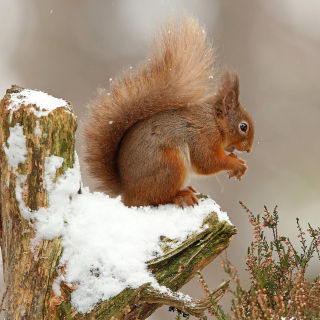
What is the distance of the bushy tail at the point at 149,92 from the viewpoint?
66.4 inches

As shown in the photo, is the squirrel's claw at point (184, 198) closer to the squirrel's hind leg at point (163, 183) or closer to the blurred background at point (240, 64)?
the squirrel's hind leg at point (163, 183)

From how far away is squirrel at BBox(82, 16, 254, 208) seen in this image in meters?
1.66

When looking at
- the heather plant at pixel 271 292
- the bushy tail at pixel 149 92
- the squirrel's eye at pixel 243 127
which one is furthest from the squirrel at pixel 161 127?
the heather plant at pixel 271 292

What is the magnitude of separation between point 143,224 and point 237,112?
2.65 feet

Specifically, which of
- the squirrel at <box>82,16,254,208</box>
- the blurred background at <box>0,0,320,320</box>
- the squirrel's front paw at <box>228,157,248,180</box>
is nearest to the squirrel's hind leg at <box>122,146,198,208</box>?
the squirrel at <box>82,16,254,208</box>

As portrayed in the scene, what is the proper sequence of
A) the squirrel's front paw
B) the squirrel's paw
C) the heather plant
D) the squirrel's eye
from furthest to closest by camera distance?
the squirrel's eye → the squirrel's front paw → the squirrel's paw → the heather plant

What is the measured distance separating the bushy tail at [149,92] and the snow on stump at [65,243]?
34cm

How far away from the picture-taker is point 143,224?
1.43 meters

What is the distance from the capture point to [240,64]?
3855 mm

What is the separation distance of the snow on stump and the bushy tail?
34cm

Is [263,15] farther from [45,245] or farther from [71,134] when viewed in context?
[45,245]

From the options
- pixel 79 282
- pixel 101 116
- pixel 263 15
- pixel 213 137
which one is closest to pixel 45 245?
pixel 79 282

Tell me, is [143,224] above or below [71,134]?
below

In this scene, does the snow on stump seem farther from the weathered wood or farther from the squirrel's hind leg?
the squirrel's hind leg
